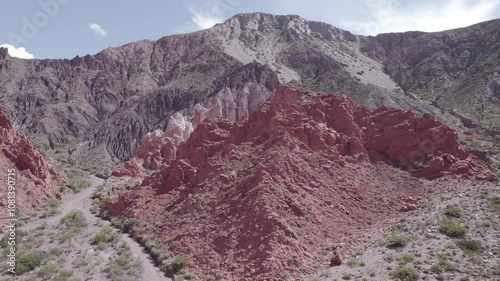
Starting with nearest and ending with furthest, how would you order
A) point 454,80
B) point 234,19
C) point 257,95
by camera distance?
point 257,95 < point 454,80 < point 234,19

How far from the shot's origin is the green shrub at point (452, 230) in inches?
918

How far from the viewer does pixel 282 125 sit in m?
34.4

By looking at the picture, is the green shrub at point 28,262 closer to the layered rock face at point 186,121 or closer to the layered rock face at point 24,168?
the layered rock face at point 24,168

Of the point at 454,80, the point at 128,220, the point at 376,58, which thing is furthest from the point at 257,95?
the point at 128,220

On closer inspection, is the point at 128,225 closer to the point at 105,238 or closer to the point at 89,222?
the point at 105,238

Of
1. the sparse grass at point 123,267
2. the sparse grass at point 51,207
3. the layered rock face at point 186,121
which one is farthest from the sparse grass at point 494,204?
the layered rock face at point 186,121

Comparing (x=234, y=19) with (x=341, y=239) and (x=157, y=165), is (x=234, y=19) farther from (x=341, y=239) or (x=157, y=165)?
(x=341, y=239)

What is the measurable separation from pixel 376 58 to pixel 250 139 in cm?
11115

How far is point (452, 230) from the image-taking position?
23531mm

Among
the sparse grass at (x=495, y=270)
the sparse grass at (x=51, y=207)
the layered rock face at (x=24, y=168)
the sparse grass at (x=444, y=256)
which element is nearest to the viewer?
the sparse grass at (x=495, y=270)

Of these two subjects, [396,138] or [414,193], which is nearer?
[414,193]

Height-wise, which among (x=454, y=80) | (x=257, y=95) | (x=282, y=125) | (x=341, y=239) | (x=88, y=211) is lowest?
(x=88, y=211)

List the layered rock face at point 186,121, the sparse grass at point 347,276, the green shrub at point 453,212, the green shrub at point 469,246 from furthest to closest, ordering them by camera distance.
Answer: the layered rock face at point 186,121 < the green shrub at point 453,212 < the green shrub at point 469,246 < the sparse grass at point 347,276

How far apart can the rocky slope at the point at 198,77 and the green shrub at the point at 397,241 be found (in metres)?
56.6
